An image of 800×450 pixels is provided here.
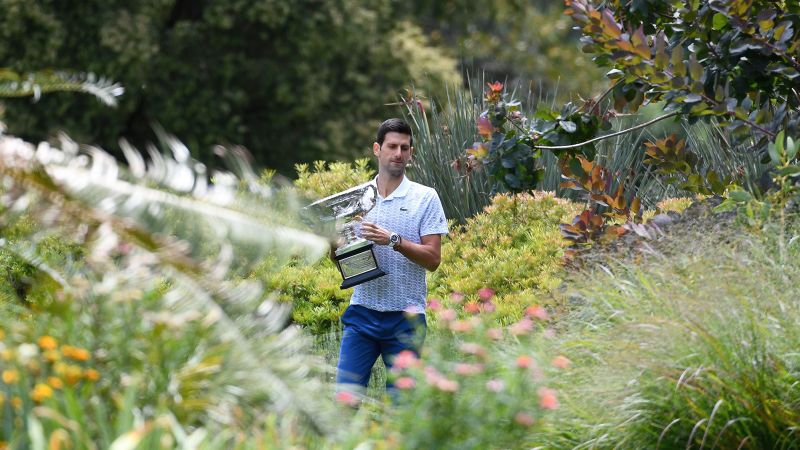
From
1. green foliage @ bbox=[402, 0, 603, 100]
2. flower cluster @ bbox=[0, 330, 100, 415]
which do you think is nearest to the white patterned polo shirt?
flower cluster @ bbox=[0, 330, 100, 415]

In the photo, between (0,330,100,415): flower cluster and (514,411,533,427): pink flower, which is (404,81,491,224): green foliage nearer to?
(514,411,533,427): pink flower

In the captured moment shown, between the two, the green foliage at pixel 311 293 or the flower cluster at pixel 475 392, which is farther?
the green foliage at pixel 311 293

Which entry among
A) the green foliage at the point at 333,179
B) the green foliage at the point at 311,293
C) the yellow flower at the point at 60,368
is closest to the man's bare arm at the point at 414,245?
the green foliage at the point at 311,293

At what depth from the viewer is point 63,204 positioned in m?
3.96

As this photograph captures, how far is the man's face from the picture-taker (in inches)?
233

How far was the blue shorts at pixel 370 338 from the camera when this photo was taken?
576 cm

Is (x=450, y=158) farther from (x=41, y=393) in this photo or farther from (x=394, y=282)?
(x=41, y=393)

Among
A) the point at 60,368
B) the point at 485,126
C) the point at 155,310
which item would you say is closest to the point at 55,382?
the point at 60,368

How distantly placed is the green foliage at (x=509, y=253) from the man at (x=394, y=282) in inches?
36.3

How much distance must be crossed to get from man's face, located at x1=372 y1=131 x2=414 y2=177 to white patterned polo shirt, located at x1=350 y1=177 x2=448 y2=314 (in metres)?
0.10

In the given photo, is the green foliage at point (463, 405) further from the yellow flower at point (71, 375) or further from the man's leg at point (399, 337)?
the man's leg at point (399, 337)

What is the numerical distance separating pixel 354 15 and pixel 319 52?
3.04 feet

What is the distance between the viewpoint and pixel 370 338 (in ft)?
19.0

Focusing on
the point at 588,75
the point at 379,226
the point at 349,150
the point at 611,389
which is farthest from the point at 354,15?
the point at 611,389
